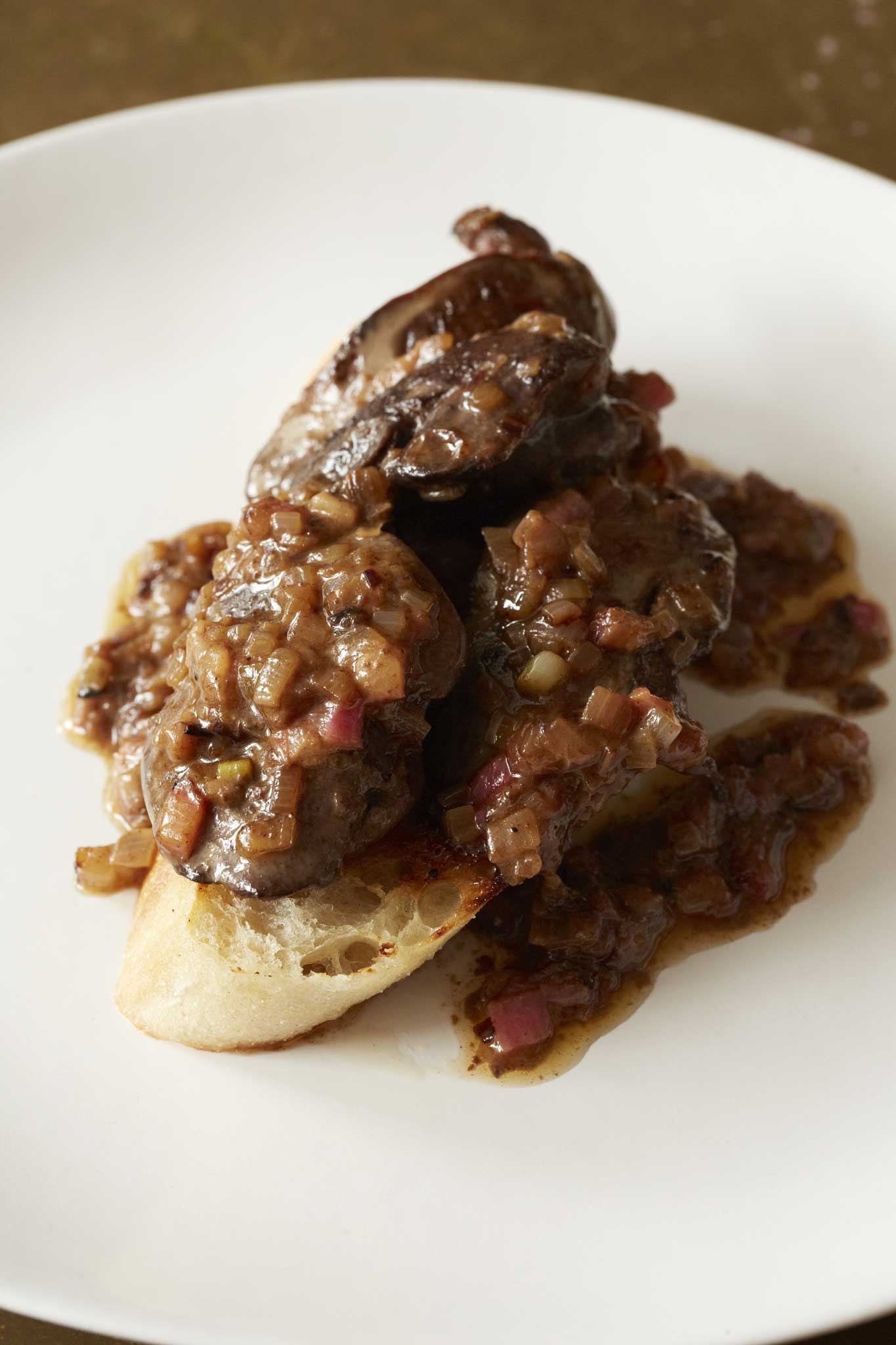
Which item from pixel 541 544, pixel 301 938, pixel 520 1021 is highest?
pixel 541 544

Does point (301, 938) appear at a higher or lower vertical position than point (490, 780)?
lower

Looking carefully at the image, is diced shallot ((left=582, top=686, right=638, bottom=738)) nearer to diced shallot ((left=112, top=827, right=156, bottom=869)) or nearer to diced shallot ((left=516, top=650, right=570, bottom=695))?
diced shallot ((left=516, top=650, right=570, bottom=695))

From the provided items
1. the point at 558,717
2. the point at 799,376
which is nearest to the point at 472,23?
the point at 799,376

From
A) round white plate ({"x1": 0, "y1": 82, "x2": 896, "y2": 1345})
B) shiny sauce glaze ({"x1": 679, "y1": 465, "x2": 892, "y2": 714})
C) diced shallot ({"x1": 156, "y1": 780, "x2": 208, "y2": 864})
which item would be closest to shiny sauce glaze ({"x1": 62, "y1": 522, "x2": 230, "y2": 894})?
round white plate ({"x1": 0, "y1": 82, "x2": 896, "y2": 1345})

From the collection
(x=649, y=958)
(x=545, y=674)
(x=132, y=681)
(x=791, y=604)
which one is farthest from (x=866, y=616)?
(x=132, y=681)

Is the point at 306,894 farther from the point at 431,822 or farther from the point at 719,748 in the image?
the point at 719,748

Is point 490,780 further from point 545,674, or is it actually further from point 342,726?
point 342,726

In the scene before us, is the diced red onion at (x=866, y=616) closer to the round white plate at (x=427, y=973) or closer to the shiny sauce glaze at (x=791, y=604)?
the shiny sauce glaze at (x=791, y=604)
